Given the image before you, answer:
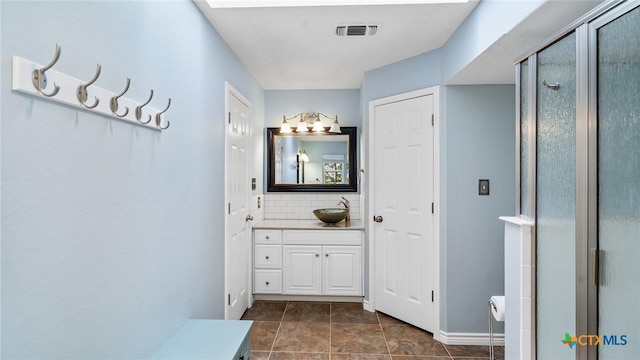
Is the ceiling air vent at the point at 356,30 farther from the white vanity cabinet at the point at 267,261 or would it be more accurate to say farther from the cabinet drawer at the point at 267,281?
the cabinet drawer at the point at 267,281

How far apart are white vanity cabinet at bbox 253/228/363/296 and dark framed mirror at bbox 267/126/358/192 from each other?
71cm

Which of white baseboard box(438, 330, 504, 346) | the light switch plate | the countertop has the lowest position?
white baseboard box(438, 330, 504, 346)

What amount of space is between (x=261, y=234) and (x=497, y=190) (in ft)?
7.30

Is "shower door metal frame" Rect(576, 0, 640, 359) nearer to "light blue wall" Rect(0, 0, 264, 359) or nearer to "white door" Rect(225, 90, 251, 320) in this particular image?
"light blue wall" Rect(0, 0, 264, 359)

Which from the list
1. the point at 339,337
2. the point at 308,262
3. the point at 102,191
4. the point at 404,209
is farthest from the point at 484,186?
the point at 102,191

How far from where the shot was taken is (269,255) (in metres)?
3.32

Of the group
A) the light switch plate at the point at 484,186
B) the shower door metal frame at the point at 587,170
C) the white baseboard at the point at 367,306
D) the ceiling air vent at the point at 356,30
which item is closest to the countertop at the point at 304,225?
the white baseboard at the point at 367,306

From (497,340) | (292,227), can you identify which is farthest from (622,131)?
(292,227)

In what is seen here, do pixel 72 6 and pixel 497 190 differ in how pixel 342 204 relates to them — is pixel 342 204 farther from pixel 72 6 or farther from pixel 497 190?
pixel 72 6

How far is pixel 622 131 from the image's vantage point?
100 cm

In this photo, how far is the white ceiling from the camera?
1.67 metres

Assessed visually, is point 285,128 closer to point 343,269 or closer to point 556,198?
point 343,269

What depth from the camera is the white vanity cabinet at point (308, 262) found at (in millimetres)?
3266

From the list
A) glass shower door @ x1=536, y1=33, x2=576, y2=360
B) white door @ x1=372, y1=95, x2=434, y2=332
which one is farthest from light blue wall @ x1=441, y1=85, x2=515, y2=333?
glass shower door @ x1=536, y1=33, x2=576, y2=360
